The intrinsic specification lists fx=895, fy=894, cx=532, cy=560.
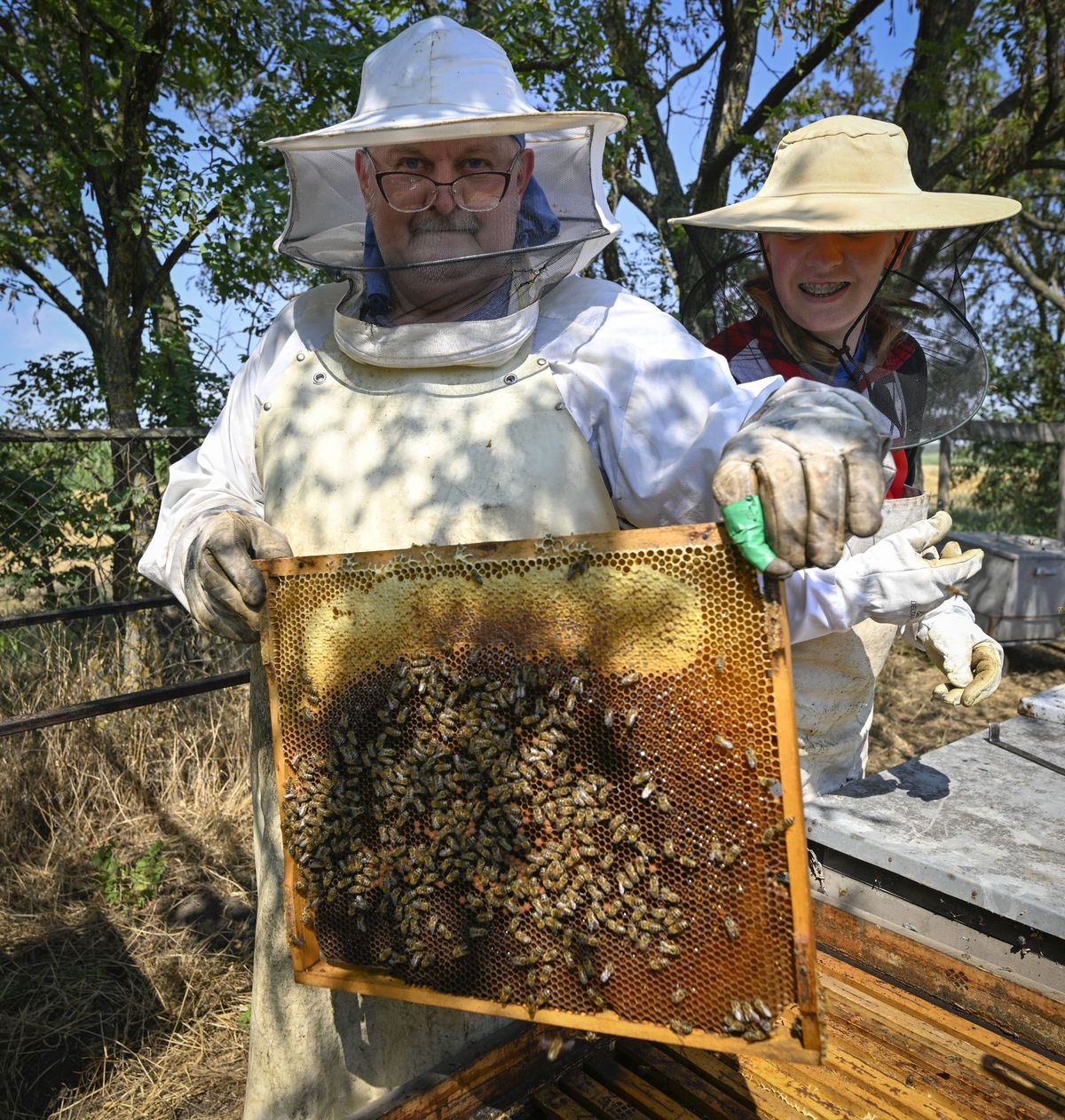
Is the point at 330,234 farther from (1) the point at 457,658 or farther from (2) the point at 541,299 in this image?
(1) the point at 457,658

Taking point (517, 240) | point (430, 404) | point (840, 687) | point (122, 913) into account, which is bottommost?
point (122, 913)

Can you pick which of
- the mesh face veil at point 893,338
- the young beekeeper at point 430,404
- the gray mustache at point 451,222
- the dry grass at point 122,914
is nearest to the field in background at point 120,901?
the dry grass at point 122,914

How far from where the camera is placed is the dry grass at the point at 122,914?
3633mm

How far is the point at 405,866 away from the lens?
1902 millimetres

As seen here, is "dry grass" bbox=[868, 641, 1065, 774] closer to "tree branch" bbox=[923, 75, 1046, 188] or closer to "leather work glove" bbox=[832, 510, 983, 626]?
"tree branch" bbox=[923, 75, 1046, 188]

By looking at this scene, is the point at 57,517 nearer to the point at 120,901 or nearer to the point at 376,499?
the point at 120,901

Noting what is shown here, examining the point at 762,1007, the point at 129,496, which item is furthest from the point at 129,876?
the point at 762,1007

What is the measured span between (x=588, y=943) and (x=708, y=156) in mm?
7830

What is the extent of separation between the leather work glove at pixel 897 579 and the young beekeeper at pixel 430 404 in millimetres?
429

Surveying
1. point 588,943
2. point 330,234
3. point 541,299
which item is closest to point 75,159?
point 330,234

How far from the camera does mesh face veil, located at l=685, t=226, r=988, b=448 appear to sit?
9.53 ft

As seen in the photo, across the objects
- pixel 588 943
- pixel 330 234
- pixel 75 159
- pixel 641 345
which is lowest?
pixel 588 943

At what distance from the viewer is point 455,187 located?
2271 mm

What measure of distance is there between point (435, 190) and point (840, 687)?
1.90 m
